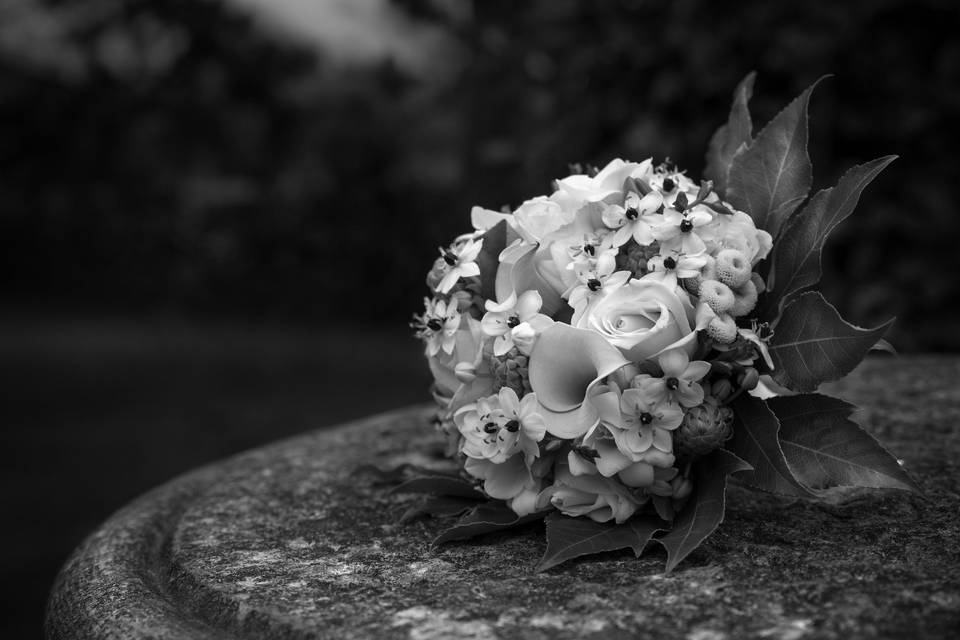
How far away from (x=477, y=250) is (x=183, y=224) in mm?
4780

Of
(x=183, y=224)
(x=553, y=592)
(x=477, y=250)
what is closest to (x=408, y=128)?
(x=183, y=224)

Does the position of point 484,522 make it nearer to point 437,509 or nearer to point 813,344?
point 437,509

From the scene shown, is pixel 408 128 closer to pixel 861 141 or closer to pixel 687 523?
pixel 861 141

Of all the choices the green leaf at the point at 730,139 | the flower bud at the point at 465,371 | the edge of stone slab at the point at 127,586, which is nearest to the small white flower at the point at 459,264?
the flower bud at the point at 465,371

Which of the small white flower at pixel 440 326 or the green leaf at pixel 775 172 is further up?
the green leaf at pixel 775 172

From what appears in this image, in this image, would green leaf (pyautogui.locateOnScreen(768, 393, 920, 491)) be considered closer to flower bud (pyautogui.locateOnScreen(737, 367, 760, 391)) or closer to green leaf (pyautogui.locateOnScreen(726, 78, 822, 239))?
flower bud (pyautogui.locateOnScreen(737, 367, 760, 391))

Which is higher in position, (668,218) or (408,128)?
(408,128)

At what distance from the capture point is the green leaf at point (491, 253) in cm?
145

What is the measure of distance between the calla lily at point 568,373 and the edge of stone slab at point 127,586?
0.50 meters

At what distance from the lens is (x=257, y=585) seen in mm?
1231

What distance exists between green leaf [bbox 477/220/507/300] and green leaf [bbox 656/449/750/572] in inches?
15.8

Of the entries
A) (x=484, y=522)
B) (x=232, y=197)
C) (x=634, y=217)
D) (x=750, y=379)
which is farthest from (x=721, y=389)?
(x=232, y=197)

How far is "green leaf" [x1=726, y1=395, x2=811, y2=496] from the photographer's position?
1.27 meters

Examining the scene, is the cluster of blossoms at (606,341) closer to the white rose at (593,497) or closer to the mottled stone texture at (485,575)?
the white rose at (593,497)
